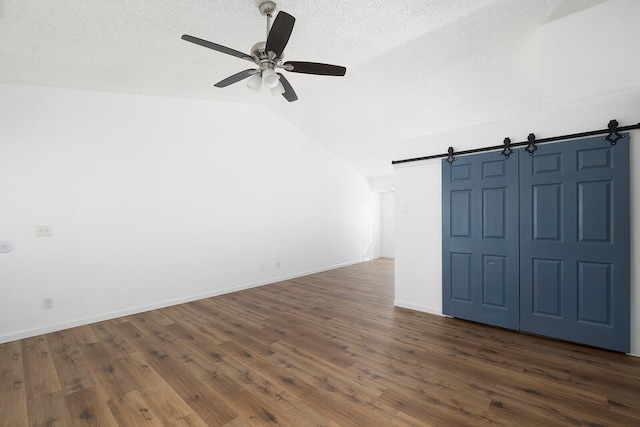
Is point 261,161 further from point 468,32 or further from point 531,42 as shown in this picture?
point 531,42

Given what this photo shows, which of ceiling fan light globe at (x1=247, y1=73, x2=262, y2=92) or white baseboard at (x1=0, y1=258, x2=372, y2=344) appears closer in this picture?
ceiling fan light globe at (x1=247, y1=73, x2=262, y2=92)

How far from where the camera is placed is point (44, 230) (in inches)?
127

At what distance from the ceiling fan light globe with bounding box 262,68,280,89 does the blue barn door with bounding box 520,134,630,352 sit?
105 inches

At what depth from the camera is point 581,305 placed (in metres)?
2.72

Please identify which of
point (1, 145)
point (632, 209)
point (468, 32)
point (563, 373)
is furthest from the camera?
point (1, 145)

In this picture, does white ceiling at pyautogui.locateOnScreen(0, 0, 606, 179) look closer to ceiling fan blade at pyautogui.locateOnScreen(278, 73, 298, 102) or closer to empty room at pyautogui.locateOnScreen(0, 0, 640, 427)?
empty room at pyautogui.locateOnScreen(0, 0, 640, 427)

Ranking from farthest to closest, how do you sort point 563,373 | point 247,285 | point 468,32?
point 247,285 < point 468,32 < point 563,373

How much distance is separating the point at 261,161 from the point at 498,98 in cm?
376

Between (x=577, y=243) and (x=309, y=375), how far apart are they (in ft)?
9.22

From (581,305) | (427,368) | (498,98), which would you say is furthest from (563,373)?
(498,98)


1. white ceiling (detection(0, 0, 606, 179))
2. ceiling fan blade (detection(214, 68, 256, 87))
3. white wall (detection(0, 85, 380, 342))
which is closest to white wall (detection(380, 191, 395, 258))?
white wall (detection(0, 85, 380, 342))

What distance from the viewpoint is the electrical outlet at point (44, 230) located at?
320 cm

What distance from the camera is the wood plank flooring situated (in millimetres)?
1856

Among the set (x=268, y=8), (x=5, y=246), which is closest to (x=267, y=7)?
(x=268, y=8)
